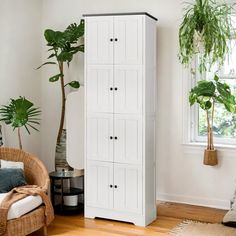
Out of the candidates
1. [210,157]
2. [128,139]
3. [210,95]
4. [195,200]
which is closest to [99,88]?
[128,139]

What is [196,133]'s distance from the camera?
17.1ft

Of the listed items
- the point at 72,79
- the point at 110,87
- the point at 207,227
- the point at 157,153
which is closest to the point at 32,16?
the point at 72,79

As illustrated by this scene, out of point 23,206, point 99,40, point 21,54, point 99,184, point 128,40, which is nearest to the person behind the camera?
point 23,206

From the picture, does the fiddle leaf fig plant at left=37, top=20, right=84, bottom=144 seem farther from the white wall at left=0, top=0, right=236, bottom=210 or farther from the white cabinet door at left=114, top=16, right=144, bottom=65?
the white cabinet door at left=114, top=16, right=144, bottom=65

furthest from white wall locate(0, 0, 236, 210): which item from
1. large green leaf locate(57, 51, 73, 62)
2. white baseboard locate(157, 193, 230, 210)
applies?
large green leaf locate(57, 51, 73, 62)

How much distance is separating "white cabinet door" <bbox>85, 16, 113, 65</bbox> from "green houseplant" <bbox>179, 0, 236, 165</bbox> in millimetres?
779

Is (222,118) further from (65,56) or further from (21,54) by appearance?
(21,54)

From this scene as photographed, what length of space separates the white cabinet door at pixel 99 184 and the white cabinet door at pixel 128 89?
599 mm

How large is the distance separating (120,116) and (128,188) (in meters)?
0.71

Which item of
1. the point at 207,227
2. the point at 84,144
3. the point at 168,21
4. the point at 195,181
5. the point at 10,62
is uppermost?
the point at 168,21

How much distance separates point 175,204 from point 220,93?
4.33ft

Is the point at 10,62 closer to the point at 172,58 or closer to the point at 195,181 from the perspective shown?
the point at 172,58

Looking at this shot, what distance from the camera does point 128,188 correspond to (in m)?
4.64

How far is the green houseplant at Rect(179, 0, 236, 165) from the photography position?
4.70 meters
